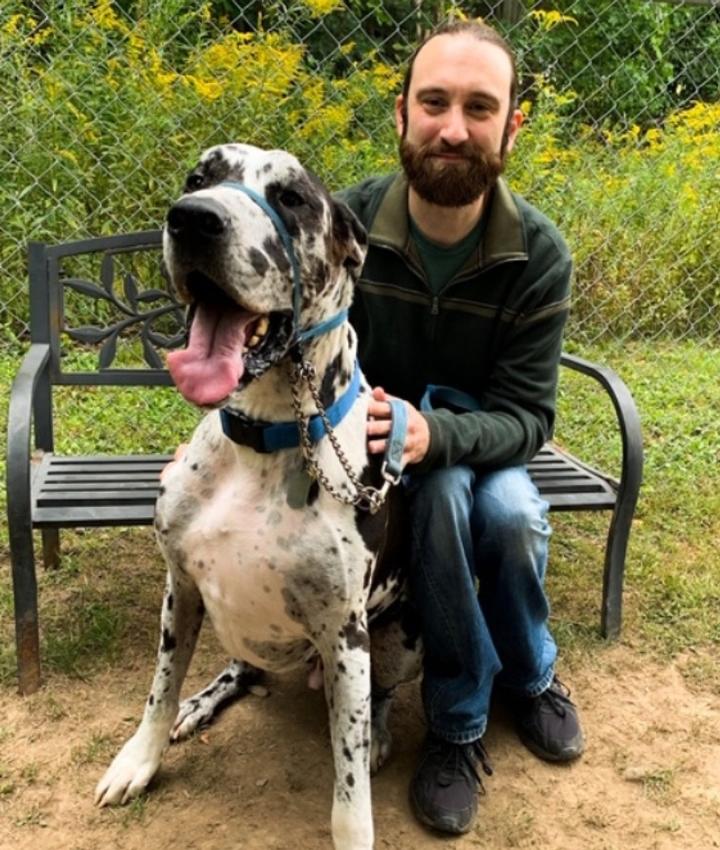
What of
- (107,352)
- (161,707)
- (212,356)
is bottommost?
(161,707)

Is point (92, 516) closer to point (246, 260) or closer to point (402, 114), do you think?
point (246, 260)

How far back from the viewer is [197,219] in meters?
1.72

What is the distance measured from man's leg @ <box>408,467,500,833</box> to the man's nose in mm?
907

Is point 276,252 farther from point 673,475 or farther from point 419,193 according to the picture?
point 673,475

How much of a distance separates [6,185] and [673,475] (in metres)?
3.88

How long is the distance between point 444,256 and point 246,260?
101 centimetres

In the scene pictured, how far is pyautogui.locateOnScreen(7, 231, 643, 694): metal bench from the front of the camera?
8.81ft

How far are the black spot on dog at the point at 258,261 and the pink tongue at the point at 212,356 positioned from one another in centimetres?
10

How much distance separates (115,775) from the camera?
2.41 metres

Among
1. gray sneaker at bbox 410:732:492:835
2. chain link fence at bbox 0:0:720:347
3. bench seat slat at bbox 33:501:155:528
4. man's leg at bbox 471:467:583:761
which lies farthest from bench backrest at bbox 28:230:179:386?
chain link fence at bbox 0:0:720:347

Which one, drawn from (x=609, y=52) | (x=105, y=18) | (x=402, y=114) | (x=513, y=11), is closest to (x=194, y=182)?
(x=402, y=114)

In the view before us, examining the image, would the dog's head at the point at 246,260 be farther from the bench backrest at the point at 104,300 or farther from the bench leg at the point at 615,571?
the bench leg at the point at 615,571

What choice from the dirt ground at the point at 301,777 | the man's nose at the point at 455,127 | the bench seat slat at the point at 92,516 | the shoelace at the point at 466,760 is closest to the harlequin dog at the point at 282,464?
the dirt ground at the point at 301,777

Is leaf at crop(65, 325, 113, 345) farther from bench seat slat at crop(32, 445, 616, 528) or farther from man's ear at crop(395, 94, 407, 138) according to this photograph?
man's ear at crop(395, 94, 407, 138)
